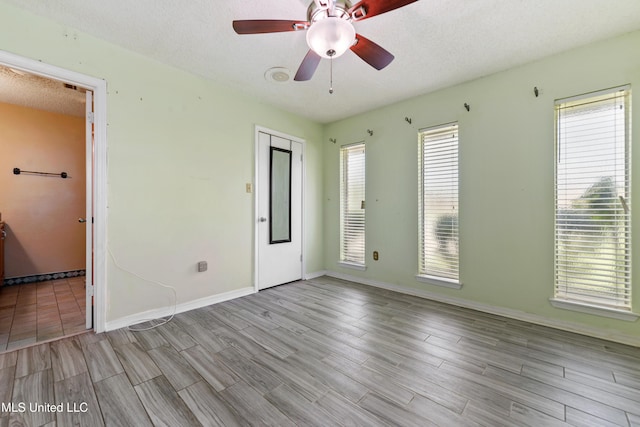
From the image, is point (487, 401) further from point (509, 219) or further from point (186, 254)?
point (186, 254)

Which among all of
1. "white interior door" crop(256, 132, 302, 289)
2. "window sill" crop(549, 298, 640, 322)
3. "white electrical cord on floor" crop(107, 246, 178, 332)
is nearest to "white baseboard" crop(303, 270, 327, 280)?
"white interior door" crop(256, 132, 302, 289)

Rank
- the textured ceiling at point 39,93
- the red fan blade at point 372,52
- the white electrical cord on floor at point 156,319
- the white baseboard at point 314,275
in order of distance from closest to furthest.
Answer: the red fan blade at point 372,52 → the white electrical cord on floor at point 156,319 → the textured ceiling at point 39,93 → the white baseboard at point 314,275

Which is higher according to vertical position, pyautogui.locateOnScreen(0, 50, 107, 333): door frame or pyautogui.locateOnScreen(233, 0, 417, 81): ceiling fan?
pyautogui.locateOnScreen(233, 0, 417, 81): ceiling fan

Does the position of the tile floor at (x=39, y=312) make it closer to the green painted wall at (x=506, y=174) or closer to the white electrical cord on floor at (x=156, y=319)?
the white electrical cord on floor at (x=156, y=319)

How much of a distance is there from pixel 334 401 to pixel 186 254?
2.13 meters

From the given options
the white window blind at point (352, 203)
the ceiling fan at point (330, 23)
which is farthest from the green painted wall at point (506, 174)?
the ceiling fan at point (330, 23)

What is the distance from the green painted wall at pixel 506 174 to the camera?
2.30 metres

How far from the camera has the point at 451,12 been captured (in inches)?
76.5

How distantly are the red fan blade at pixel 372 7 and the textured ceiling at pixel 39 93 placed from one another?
296 cm

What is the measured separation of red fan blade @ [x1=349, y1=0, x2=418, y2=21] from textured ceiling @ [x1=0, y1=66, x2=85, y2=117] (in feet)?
9.72

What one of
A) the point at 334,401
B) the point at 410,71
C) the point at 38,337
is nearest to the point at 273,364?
the point at 334,401

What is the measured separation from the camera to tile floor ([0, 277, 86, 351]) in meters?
2.23

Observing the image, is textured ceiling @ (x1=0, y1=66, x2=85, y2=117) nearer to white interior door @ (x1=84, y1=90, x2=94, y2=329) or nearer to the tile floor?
white interior door @ (x1=84, y1=90, x2=94, y2=329)

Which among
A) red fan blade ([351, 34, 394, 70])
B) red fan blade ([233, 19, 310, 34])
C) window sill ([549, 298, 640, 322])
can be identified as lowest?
window sill ([549, 298, 640, 322])
